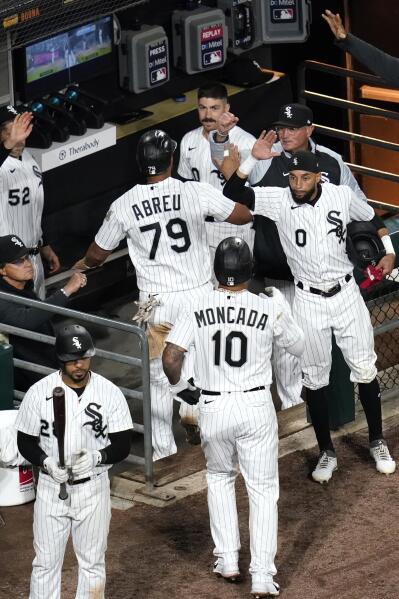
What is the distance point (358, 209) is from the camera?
979cm

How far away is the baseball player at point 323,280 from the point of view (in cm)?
959

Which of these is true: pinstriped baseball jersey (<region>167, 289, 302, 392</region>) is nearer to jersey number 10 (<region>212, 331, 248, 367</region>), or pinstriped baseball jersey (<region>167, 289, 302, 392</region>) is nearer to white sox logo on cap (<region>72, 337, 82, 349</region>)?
jersey number 10 (<region>212, 331, 248, 367</region>)

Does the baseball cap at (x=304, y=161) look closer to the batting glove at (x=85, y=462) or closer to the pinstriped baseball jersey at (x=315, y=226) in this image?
the pinstriped baseball jersey at (x=315, y=226)

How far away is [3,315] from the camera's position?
32.1 feet

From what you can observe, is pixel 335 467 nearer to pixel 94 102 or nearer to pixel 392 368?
pixel 392 368

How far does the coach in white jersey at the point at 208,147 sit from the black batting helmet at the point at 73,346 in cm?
321

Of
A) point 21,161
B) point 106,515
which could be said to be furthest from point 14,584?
point 21,161

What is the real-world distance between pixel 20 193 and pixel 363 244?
7.70ft

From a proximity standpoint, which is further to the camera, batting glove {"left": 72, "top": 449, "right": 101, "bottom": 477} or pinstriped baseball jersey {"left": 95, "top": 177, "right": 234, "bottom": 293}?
pinstriped baseball jersey {"left": 95, "top": 177, "right": 234, "bottom": 293}

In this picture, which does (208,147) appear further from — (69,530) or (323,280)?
(69,530)

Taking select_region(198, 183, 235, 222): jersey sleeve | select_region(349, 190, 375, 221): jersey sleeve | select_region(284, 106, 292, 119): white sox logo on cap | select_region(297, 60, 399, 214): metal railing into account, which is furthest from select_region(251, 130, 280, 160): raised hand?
select_region(297, 60, 399, 214): metal railing

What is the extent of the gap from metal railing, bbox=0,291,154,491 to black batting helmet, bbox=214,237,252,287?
1.04 m

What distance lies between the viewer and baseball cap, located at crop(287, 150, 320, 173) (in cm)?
942

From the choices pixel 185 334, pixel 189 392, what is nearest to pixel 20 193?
pixel 189 392
